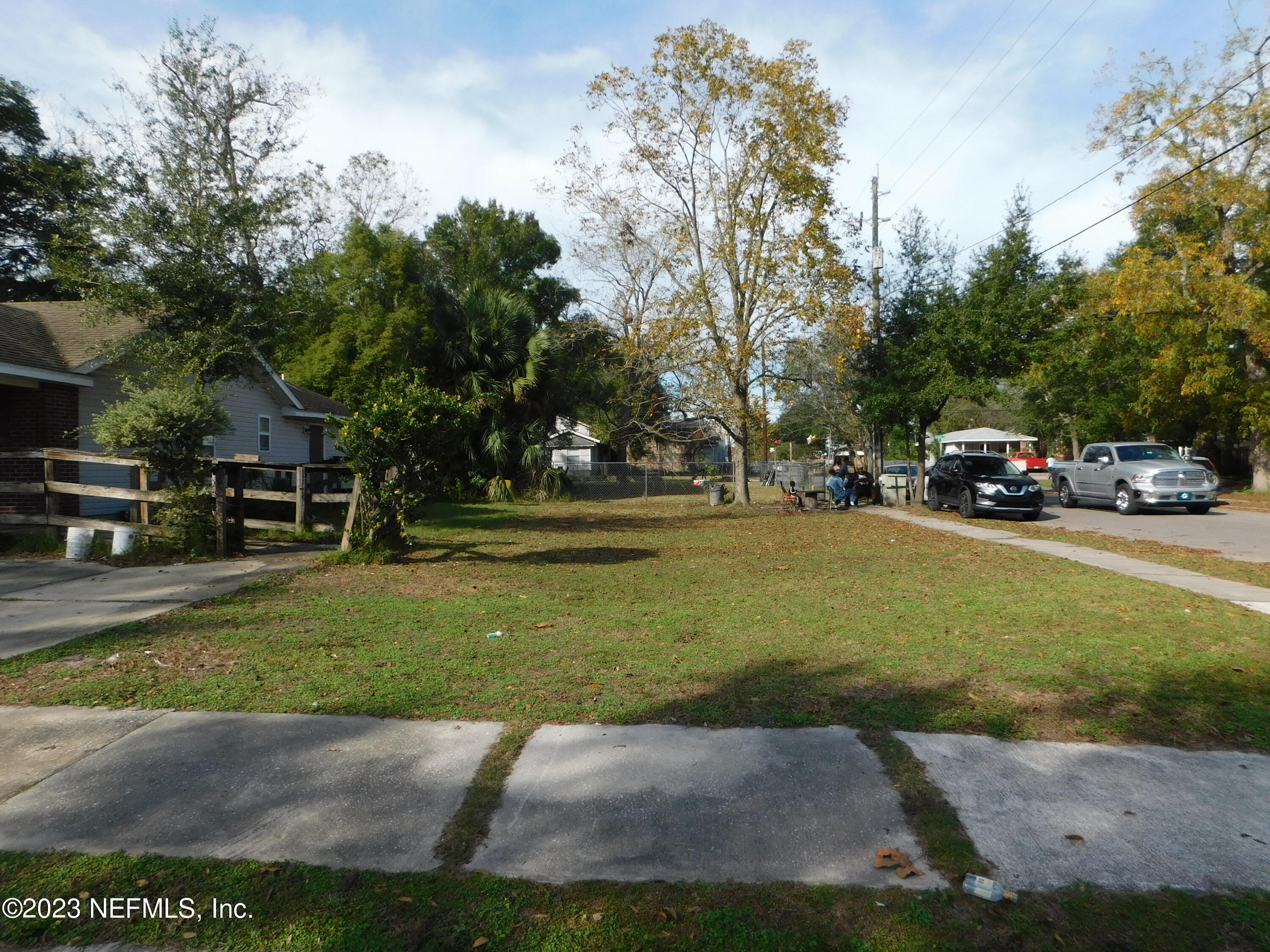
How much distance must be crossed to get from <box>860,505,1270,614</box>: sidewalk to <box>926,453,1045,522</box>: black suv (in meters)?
1.68

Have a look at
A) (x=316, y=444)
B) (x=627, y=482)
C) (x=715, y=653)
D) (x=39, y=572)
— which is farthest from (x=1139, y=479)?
(x=316, y=444)

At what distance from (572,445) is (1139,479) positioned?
70.0 ft

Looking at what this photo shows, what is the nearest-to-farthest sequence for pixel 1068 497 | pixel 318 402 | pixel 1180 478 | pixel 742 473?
1. pixel 1180 478
2. pixel 1068 497
3. pixel 318 402
4. pixel 742 473

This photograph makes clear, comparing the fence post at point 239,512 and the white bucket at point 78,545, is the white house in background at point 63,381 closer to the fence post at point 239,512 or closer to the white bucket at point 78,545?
the fence post at point 239,512

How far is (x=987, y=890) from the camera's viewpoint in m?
3.04

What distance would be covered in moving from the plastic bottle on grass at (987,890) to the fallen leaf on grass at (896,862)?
17 cm

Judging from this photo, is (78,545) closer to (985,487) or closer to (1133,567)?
(1133,567)

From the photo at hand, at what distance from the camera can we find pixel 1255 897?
9.87 feet

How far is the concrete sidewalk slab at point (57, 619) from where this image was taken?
21.2 feet

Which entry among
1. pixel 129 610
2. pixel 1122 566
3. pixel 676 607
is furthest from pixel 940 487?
pixel 129 610

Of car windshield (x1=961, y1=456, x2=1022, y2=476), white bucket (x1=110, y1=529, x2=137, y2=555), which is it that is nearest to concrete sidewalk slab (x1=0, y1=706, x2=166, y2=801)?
white bucket (x1=110, y1=529, x2=137, y2=555)

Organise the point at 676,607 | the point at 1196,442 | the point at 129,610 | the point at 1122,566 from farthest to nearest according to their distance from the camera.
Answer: the point at 1196,442
the point at 1122,566
the point at 676,607
the point at 129,610

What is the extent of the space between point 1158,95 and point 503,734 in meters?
31.8

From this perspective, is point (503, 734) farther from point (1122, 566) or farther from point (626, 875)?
point (1122, 566)
